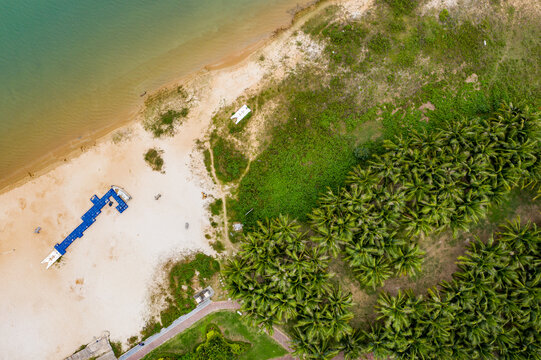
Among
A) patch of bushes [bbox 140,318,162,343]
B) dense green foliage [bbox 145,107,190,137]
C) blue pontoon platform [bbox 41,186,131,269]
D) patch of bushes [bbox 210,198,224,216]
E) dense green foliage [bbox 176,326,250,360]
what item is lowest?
dense green foliage [bbox 176,326,250,360]

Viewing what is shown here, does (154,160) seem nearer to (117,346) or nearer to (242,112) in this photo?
(242,112)

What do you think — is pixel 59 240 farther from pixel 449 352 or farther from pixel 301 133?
pixel 449 352

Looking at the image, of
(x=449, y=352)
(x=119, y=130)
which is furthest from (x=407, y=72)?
(x=119, y=130)

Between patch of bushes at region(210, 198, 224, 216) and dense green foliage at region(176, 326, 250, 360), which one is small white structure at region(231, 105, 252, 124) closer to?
patch of bushes at region(210, 198, 224, 216)

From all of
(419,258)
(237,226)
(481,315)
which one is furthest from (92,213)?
(481,315)

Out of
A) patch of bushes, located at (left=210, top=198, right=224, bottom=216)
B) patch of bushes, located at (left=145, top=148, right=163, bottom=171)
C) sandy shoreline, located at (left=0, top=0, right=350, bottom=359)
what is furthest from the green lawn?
patch of bushes, located at (left=145, top=148, right=163, bottom=171)

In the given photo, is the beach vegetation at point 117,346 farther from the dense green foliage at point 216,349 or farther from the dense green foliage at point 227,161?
the dense green foliage at point 227,161
